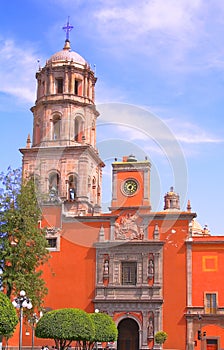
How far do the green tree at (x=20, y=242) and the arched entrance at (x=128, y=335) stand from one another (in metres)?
7.40

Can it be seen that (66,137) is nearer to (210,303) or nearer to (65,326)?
(210,303)

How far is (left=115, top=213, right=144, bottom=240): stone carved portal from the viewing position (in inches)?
1470

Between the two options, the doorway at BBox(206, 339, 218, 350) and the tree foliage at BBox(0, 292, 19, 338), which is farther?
the doorway at BBox(206, 339, 218, 350)

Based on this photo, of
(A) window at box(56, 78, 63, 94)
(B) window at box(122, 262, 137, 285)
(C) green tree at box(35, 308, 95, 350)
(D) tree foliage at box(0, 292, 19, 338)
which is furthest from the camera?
(A) window at box(56, 78, 63, 94)

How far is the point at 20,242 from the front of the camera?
30188 millimetres

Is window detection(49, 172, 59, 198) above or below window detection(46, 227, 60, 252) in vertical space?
above

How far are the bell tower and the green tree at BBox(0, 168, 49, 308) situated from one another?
21.9ft

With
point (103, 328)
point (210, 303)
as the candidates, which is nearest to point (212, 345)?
point (210, 303)

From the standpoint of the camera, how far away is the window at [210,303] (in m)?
35.1

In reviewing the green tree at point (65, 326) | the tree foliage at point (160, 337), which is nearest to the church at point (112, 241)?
the tree foliage at point (160, 337)

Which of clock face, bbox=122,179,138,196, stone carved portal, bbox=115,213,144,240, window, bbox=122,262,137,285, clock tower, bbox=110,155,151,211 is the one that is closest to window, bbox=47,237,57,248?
stone carved portal, bbox=115,213,144,240

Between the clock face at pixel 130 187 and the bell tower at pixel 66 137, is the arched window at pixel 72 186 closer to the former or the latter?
the bell tower at pixel 66 137

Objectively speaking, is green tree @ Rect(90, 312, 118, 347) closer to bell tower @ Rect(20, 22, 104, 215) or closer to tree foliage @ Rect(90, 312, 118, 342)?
tree foliage @ Rect(90, 312, 118, 342)

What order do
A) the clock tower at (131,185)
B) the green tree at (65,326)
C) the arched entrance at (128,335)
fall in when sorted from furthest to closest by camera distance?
the clock tower at (131,185) < the arched entrance at (128,335) < the green tree at (65,326)
